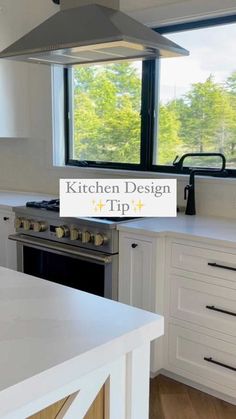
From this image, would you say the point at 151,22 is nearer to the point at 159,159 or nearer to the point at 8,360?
the point at 159,159

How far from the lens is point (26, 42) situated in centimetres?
177

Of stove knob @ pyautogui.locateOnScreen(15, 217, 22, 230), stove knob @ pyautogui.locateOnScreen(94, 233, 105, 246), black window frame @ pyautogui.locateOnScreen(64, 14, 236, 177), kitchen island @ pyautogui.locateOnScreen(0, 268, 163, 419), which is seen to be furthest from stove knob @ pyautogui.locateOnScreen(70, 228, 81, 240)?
kitchen island @ pyautogui.locateOnScreen(0, 268, 163, 419)

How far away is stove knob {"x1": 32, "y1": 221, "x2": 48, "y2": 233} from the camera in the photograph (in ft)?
9.22

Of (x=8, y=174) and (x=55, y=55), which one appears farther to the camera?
(x=8, y=174)

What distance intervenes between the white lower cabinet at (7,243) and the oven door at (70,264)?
10cm

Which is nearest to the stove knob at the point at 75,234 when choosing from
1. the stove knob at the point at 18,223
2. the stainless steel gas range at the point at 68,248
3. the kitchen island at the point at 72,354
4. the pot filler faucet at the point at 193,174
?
the stainless steel gas range at the point at 68,248

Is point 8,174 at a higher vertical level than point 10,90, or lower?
lower

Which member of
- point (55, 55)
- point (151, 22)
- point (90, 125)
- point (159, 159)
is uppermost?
point (151, 22)

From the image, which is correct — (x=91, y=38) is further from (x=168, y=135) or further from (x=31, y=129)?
(x=31, y=129)

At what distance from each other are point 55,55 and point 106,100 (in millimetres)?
1543

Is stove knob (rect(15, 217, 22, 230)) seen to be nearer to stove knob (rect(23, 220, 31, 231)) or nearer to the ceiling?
stove knob (rect(23, 220, 31, 231))

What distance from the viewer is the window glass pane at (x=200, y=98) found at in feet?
9.02

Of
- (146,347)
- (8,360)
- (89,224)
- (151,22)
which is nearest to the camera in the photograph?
(8,360)

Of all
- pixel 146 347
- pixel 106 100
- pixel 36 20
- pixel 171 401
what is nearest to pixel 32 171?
pixel 106 100
